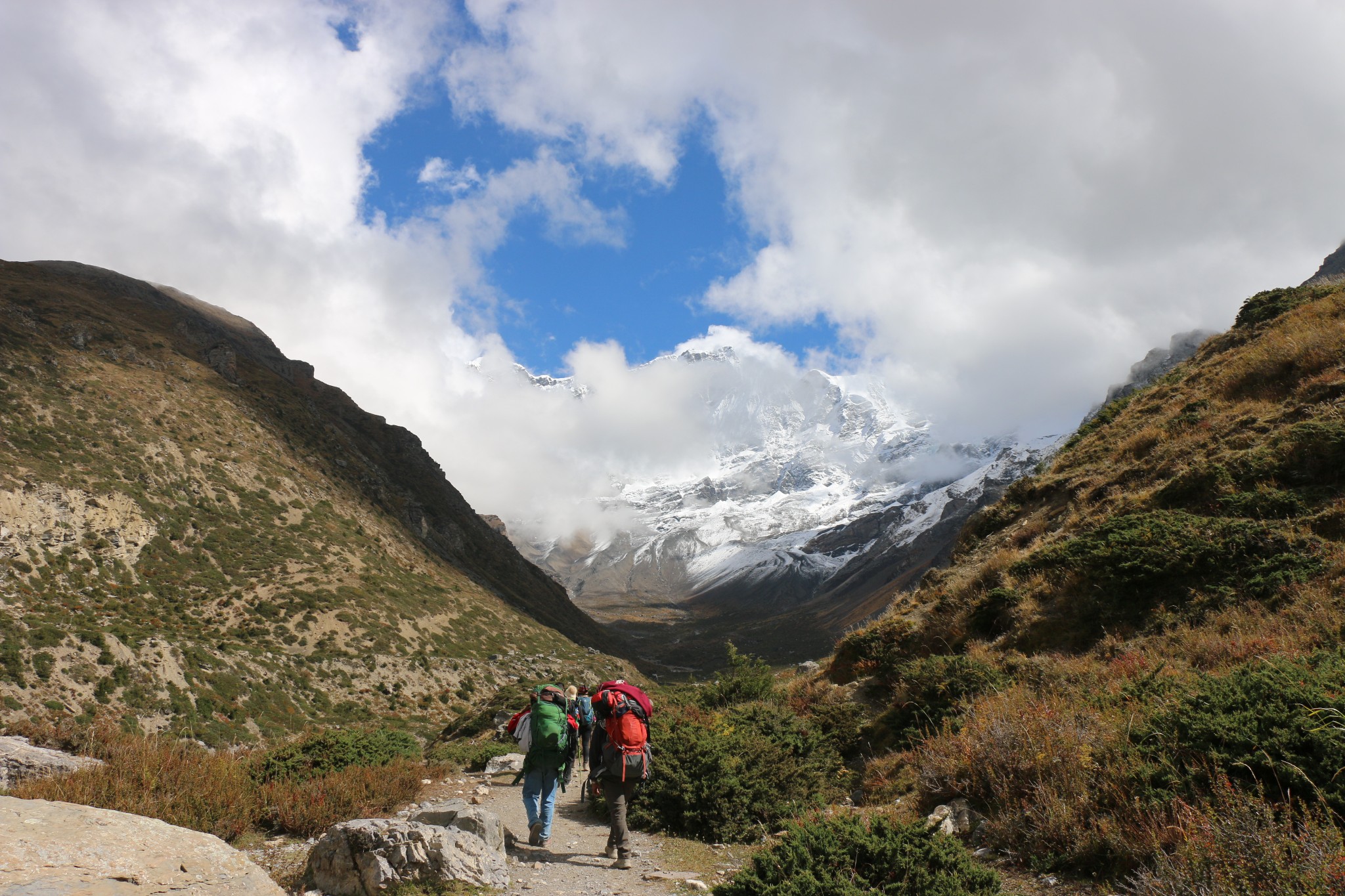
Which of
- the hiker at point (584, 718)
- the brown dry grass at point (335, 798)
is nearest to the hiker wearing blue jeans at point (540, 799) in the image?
the hiker at point (584, 718)

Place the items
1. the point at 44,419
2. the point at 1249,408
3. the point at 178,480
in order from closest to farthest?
the point at 1249,408 < the point at 44,419 < the point at 178,480

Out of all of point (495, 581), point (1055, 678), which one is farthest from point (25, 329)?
point (1055, 678)

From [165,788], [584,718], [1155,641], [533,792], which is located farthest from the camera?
[584,718]

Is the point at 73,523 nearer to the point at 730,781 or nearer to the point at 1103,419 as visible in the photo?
the point at 730,781

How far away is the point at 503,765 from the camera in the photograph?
53.1 feet

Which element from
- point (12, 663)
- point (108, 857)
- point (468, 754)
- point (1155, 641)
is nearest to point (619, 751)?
point (108, 857)

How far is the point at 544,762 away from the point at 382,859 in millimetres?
3200

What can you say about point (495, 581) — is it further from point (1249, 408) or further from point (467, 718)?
point (1249, 408)

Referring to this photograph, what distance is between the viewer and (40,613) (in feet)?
108

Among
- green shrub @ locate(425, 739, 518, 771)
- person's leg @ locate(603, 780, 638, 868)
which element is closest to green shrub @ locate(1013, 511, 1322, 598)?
person's leg @ locate(603, 780, 638, 868)

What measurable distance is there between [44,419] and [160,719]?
28.5m

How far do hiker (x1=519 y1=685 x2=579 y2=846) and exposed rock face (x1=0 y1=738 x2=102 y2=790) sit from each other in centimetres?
556

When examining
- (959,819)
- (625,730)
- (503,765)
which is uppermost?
(625,730)

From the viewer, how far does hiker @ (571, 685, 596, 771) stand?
10266 millimetres
